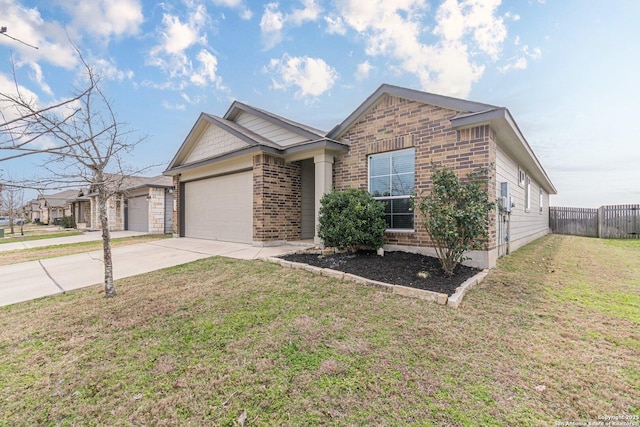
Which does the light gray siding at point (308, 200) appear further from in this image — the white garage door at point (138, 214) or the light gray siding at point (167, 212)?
the white garage door at point (138, 214)

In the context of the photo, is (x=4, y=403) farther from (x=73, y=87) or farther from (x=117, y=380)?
(x=73, y=87)

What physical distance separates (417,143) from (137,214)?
18660mm

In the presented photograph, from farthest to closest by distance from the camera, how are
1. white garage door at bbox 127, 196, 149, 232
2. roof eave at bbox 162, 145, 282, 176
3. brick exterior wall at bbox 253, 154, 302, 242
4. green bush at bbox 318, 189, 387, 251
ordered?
white garage door at bbox 127, 196, 149, 232, brick exterior wall at bbox 253, 154, 302, 242, roof eave at bbox 162, 145, 282, 176, green bush at bbox 318, 189, 387, 251

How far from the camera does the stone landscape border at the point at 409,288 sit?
407 centimetres

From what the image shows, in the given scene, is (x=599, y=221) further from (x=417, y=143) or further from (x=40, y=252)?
(x=40, y=252)

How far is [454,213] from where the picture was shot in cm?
491

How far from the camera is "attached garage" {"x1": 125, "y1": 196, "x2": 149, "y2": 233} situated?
57.2ft

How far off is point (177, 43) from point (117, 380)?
32.5 feet

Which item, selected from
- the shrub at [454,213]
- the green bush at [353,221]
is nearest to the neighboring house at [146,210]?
the green bush at [353,221]

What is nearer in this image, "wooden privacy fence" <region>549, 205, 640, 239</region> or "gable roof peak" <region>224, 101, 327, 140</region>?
"gable roof peak" <region>224, 101, 327, 140</region>

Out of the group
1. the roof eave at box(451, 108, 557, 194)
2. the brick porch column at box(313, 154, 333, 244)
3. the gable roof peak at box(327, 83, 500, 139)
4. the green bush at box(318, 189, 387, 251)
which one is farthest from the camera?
the brick porch column at box(313, 154, 333, 244)

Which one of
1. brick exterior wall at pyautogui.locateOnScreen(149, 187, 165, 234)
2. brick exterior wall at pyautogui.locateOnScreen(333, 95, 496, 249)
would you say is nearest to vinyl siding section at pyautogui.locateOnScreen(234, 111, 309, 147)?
brick exterior wall at pyautogui.locateOnScreen(333, 95, 496, 249)

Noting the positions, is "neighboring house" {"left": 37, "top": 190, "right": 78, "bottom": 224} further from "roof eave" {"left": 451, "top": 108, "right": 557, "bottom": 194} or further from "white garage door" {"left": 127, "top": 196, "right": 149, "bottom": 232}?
"roof eave" {"left": 451, "top": 108, "right": 557, "bottom": 194}

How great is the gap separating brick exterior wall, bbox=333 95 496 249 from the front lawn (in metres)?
2.67
